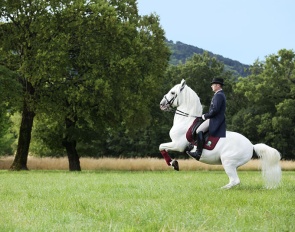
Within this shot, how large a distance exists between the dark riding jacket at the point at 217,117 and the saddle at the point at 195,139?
13 centimetres

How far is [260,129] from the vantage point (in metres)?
57.6

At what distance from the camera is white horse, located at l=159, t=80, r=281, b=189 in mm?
12234

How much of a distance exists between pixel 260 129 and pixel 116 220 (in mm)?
52634

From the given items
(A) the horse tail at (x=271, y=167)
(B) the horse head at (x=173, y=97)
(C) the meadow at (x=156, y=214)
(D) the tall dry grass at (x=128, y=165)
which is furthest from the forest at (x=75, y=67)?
(C) the meadow at (x=156, y=214)

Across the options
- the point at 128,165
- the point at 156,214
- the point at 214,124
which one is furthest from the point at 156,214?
the point at 128,165

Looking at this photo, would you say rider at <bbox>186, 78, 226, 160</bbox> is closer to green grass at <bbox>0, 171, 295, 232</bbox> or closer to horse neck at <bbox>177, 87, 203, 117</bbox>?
horse neck at <bbox>177, 87, 203, 117</bbox>

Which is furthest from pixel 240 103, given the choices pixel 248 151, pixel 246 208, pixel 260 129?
pixel 246 208

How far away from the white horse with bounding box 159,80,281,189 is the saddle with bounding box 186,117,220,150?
0.09 metres

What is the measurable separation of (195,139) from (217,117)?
0.86 metres

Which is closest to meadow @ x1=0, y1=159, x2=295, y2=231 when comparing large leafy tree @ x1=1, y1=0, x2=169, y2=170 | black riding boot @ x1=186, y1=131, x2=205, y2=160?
black riding boot @ x1=186, y1=131, x2=205, y2=160

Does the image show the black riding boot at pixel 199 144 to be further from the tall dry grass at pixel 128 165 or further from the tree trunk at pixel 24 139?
the tall dry grass at pixel 128 165

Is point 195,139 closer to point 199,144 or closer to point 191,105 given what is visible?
point 199,144

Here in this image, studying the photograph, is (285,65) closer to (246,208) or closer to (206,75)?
(206,75)

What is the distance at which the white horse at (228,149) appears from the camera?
12234 millimetres
